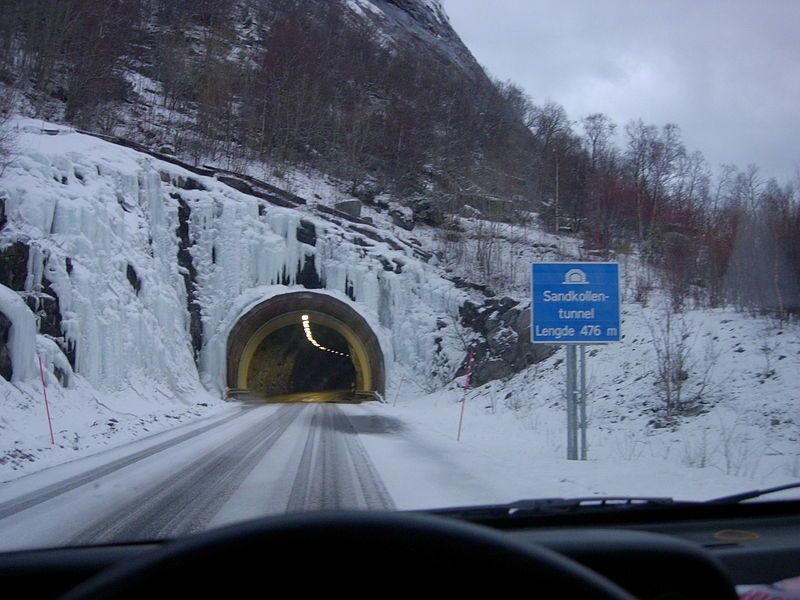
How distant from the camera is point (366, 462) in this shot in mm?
11453

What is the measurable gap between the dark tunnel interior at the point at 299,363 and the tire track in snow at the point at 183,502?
89.9 feet

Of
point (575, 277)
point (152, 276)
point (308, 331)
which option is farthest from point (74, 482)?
point (308, 331)

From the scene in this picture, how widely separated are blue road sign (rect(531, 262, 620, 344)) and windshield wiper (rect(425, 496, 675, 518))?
8030 mm

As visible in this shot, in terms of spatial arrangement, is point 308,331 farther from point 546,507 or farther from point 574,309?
point 546,507

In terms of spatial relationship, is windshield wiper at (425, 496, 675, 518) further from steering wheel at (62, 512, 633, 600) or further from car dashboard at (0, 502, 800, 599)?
steering wheel at (62, 512, 633, 600)

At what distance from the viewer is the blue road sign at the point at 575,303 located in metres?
12.7

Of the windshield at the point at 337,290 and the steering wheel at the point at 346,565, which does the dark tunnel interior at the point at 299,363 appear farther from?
the steering wheel at the point at 346,565

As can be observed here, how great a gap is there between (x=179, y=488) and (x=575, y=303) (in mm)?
7570

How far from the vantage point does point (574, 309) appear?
12.9m

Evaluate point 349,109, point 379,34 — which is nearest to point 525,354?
point 349,109

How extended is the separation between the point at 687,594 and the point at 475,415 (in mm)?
21623

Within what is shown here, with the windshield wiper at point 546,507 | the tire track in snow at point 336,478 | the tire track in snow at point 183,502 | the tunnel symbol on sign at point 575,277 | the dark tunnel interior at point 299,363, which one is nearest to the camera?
the windshield wiper at point 546,507

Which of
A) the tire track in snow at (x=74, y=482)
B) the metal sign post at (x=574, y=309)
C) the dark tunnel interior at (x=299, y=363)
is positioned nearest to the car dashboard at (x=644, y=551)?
the tire track in snow at (x=74, y=482)

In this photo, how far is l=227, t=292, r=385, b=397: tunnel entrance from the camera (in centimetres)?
3191
